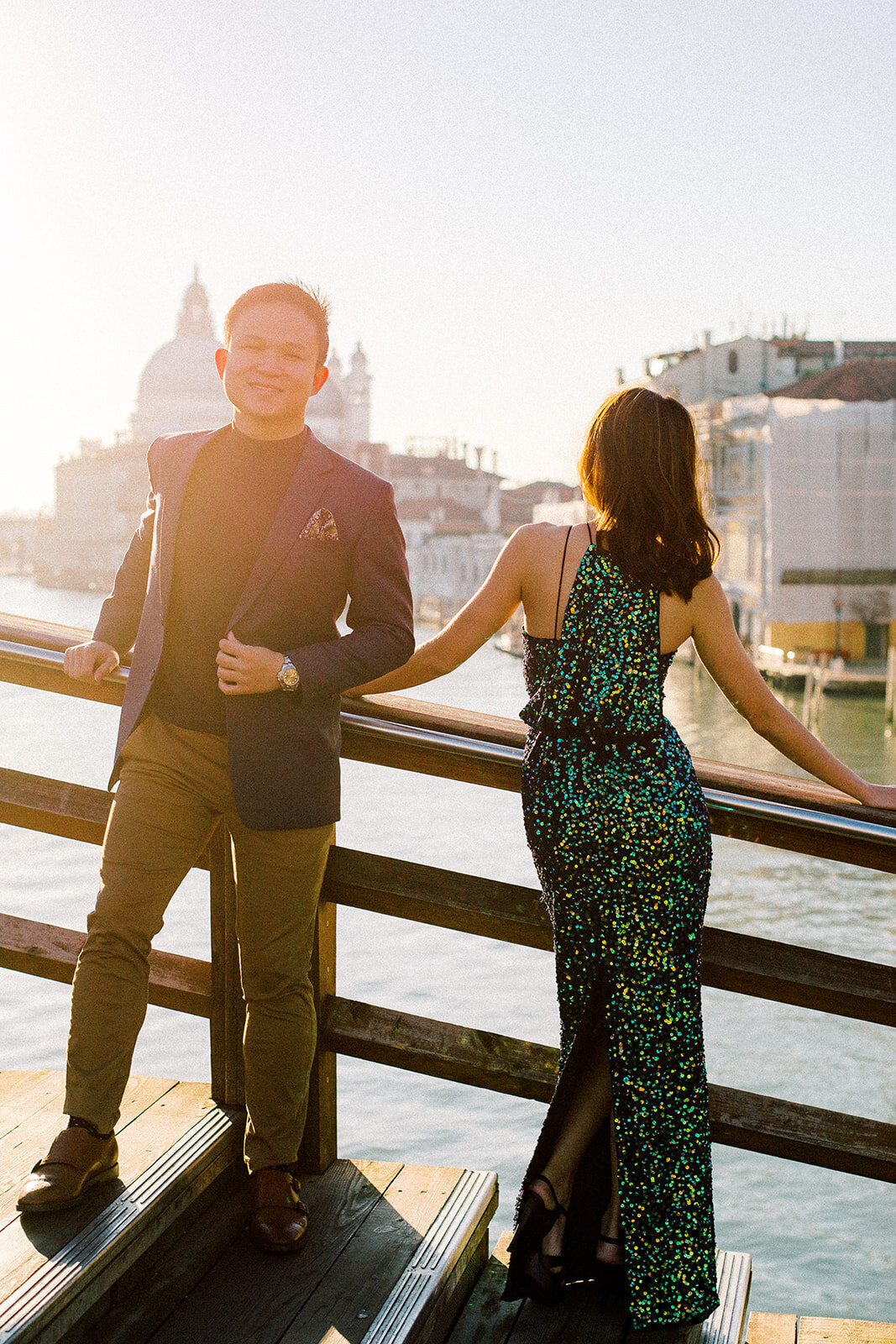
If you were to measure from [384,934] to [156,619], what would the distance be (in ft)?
38.3

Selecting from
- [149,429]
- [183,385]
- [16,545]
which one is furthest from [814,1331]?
[16,545]

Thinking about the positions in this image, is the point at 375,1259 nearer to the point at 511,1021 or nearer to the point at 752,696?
the point at 752,696

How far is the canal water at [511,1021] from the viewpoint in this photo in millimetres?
7746

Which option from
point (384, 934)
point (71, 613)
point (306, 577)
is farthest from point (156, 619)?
point (71, 613)

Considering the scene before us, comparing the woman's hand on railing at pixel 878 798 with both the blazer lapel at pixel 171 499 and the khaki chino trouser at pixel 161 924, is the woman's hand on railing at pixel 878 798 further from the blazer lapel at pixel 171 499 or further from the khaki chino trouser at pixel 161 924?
the blazer lapel at pixel 171 499

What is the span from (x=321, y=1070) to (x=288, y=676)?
48 centimetres

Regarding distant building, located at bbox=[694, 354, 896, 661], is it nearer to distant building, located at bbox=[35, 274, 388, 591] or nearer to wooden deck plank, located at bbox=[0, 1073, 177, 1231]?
wooden deck plank, located at bbox=[0, 1073, 177, 1231]

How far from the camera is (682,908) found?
1.35 meters

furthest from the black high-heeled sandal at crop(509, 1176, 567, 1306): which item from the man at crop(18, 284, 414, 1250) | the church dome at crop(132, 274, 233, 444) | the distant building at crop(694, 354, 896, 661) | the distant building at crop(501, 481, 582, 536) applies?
the church dome at crop(132, 274, 233, 444)

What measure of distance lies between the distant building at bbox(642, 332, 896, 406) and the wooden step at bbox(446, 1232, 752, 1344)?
34876 millimetres

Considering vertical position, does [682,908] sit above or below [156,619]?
below

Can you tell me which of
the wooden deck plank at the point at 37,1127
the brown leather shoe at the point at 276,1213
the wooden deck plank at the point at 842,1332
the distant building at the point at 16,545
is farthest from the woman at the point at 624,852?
the distant building at the point at 16,545

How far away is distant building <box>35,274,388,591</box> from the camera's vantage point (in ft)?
226

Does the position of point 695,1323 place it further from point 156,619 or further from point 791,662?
point 791,662
